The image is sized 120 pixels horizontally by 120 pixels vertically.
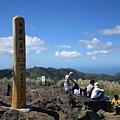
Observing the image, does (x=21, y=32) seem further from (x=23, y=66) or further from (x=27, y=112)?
(x=27, y=112)

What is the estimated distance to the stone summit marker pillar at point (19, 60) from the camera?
25.0 feet

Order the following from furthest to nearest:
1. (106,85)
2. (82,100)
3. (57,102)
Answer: (106,85), (82,100), (57,102)

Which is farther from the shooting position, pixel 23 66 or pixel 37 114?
pixel 23 66

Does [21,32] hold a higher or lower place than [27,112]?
higher

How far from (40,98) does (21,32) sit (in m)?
2.73

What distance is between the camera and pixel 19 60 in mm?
7645

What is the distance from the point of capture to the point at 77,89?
14.3 m

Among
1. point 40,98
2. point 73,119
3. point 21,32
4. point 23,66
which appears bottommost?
point 73,119

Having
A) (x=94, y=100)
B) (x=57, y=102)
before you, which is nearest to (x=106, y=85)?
(x=94, y=100)

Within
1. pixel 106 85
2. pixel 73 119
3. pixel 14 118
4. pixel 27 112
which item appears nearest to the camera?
pixel 14 118

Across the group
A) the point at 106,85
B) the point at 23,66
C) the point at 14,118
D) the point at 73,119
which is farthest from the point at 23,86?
the point at 106,85

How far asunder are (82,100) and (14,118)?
551cm

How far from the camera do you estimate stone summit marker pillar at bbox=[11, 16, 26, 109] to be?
763 cm

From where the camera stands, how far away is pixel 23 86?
778 cm
